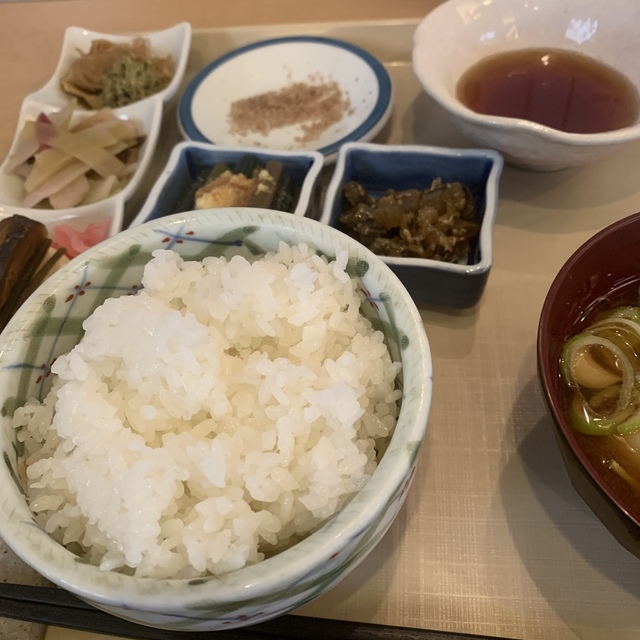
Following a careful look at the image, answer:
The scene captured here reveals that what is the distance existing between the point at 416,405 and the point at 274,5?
1.94 m

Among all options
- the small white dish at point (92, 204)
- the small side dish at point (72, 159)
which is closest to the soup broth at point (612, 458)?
the small white dish at point (92, 204)

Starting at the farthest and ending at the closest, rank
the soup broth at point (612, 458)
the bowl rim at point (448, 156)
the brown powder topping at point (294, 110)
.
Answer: the brown powder topping at point (294, 110), the bowl rim at point (448, 156), the soup broth at point (612, 458)

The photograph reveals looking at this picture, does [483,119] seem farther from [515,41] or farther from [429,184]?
[515,41]

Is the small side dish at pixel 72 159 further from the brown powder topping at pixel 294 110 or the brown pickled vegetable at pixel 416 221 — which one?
the brown pickled vegetable at pixel 416 221

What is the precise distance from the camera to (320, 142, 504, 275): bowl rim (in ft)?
3.99

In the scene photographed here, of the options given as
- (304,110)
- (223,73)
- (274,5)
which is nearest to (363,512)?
(304,110)

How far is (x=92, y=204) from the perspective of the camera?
1.59 meters

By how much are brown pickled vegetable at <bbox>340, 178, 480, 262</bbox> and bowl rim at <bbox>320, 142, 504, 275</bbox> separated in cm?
5

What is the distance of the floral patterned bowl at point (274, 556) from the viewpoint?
0.67 metres

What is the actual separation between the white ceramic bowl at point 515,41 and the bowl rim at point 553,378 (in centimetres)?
42

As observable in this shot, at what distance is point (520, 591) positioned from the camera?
38.1 inches

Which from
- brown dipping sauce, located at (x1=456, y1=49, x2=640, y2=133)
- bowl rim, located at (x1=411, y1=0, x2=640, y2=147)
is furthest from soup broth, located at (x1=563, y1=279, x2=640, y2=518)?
brown dipping sauce, located at (x1=456, y1=49, x2=640, y2=133)

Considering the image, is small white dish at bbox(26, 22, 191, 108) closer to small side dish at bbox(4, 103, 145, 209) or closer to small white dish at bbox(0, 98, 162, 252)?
small white dish at bbox(0, 98, 162, 252)

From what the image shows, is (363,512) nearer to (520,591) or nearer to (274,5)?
(520,591)
